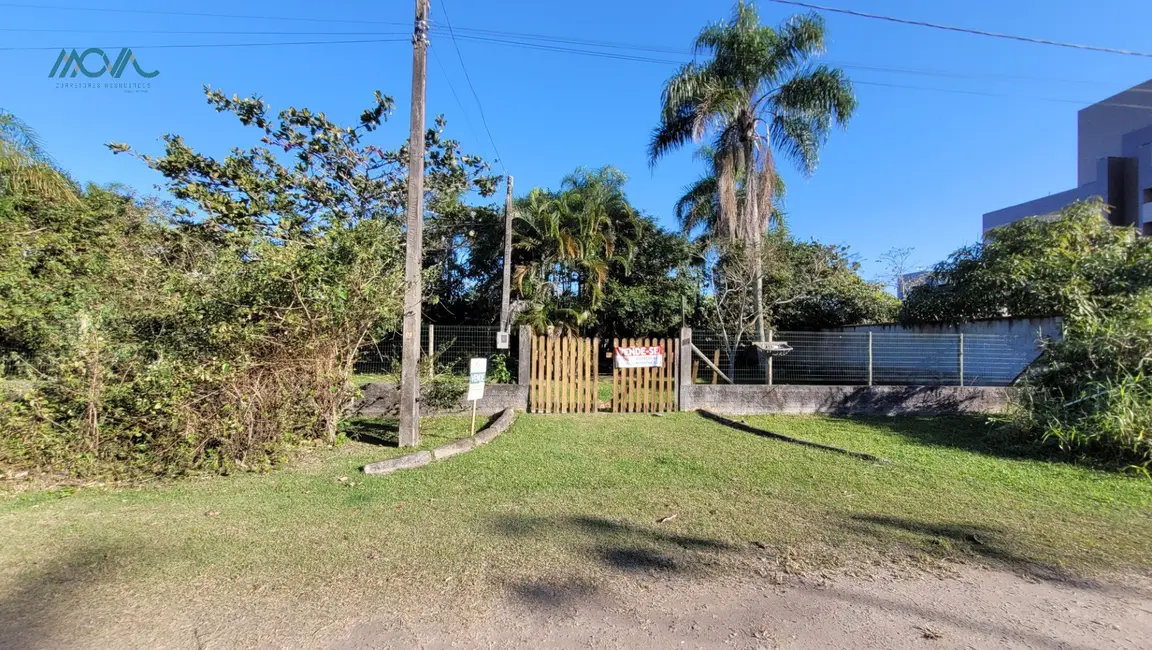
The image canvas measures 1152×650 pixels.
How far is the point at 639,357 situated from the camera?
10547mm

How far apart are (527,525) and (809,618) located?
7.29 feet

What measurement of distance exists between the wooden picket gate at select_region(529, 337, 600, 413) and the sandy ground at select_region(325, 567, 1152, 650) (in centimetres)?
696

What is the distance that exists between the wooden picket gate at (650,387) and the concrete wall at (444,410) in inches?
71.0

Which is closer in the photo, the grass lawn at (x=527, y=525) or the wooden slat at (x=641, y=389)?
the grass lawn at (x=527, y=525)

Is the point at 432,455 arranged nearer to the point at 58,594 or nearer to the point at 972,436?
the point at 58,594

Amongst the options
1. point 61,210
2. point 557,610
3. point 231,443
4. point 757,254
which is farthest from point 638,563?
point 61,210

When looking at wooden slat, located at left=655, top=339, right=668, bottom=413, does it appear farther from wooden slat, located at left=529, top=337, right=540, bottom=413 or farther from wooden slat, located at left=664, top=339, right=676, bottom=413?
wooden slat, located at left=529, top=337, right=540, bottom=413

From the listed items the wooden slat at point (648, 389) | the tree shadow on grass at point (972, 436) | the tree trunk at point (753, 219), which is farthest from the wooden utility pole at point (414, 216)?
the tree trunk at point (753, 219)

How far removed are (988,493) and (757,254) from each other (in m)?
11.0

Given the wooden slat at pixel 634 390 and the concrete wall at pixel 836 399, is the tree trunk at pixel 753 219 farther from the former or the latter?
the wooden slat at pixel 634 390

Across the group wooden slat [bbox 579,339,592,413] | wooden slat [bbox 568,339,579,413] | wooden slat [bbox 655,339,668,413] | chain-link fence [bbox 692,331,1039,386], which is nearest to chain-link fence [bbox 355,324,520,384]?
wooden slat [bbox 568,339,579,413]

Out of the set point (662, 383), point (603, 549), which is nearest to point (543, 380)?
point (662, 383)

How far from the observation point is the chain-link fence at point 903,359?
11.5 m

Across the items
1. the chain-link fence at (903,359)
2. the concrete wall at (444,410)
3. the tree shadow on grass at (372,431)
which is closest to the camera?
the tree shadow on grass at (372,431)
